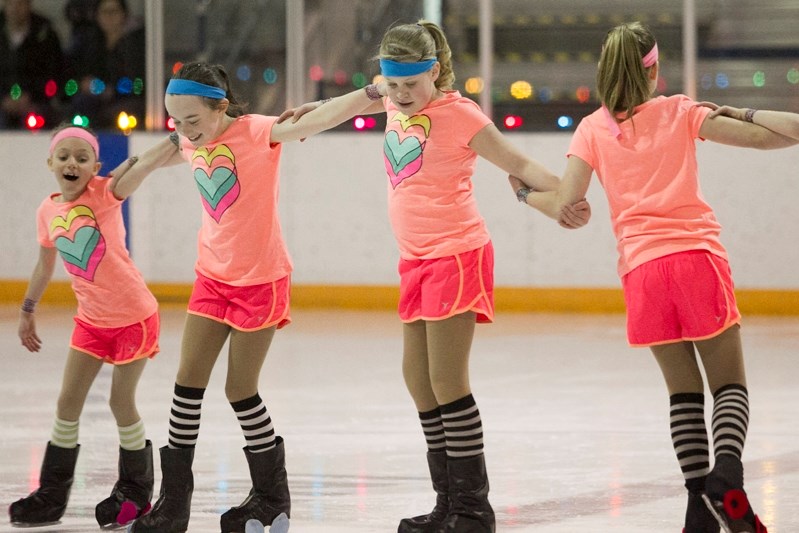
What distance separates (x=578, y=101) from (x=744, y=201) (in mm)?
1767

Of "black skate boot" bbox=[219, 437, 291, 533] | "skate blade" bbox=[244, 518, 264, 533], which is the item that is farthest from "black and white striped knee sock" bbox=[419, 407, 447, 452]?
"skate blade" bbox=[244, 518, 264, 533]

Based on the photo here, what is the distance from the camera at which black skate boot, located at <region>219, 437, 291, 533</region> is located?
3762 mm

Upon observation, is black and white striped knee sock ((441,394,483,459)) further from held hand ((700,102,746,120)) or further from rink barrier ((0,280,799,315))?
rink barrier ((0,280,799,315))

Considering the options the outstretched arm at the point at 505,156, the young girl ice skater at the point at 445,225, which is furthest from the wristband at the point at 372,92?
the outstretched arm at the point at 505,156

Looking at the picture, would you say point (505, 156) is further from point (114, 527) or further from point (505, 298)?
point (505, 298)

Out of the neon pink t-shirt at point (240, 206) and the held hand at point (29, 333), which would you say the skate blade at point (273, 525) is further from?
the held hand at point (29, 333)

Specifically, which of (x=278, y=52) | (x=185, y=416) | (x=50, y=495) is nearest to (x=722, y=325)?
(x=185, y=416)

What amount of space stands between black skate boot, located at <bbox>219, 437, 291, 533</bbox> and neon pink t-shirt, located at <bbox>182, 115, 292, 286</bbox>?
0.49m

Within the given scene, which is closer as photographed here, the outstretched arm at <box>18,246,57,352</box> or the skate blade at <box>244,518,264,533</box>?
the skate blade at <box>244,518,264,533</box>

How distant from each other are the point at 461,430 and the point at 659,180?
0.83 metres

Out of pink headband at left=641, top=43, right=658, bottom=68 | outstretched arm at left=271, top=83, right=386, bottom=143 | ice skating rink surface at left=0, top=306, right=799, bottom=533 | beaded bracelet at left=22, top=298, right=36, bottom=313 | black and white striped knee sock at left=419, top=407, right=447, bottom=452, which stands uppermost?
pink headband at left=641, top=43, right=658, bottom=68

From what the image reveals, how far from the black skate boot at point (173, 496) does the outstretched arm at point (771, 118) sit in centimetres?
165

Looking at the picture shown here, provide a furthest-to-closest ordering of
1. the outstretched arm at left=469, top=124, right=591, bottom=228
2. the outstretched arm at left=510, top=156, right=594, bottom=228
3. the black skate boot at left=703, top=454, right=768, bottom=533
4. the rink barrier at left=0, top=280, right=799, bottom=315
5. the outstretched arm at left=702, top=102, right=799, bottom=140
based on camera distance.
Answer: the rink barrier at left=0, top=280, right=799, bottom=315 < the outstretched arm at left=469, top=124, right=591, bottom=228 < the outstretched arm at left=510, top=156, right=594, bottom=228 < the outstretched arm at left=702, top=102, right=799, bottom=140 < the black skate boot at left=703, top=454, right=768, bottom=533

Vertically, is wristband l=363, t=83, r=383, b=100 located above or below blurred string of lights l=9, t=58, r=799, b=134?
above
